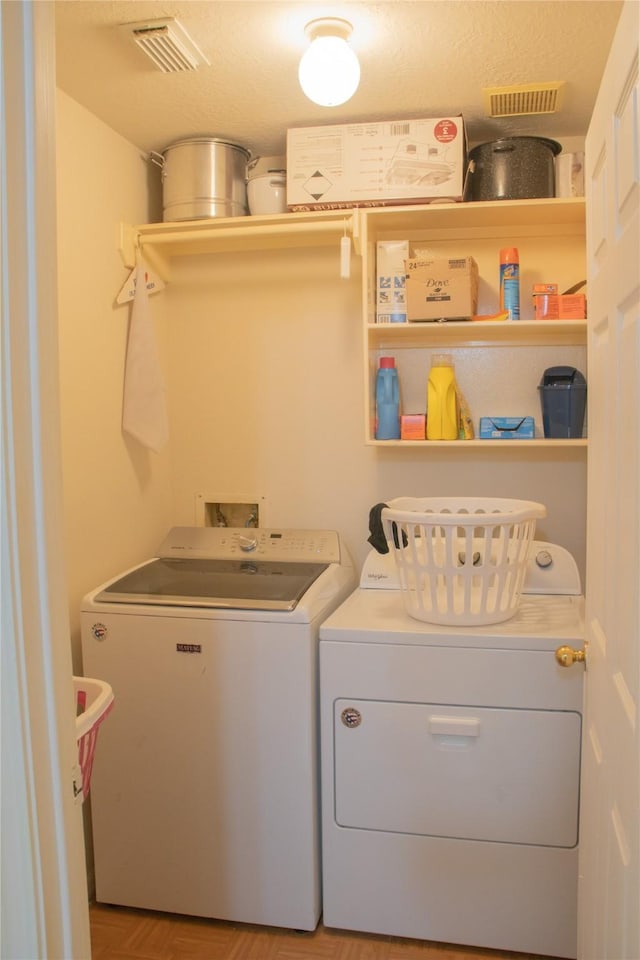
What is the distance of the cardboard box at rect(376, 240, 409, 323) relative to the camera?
242cm

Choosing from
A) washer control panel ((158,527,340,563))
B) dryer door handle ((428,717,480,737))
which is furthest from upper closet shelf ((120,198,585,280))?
dryer door handle ((428,717,480,737))

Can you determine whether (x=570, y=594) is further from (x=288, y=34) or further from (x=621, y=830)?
(x=288, y=34)

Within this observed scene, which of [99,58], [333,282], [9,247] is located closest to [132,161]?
[99,58]

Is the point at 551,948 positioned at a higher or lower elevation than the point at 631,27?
lower

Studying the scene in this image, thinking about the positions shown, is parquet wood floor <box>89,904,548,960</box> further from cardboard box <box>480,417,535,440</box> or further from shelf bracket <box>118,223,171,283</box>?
shelf bracket <box>118,223,171,283</box>

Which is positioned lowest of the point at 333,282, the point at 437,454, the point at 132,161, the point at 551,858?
the point at 551,858

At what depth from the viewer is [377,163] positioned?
2283mm

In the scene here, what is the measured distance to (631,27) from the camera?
3.11ft

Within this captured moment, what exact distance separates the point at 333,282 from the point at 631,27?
1.72 meters

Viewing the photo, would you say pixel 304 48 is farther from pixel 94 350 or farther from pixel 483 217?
Result: pixel 94 350

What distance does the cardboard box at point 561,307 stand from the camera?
2.29 metres

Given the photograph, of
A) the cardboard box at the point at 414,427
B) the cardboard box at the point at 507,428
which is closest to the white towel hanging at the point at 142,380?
the cardboard box at the point at 414,427

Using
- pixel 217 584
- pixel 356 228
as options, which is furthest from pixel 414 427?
pixel 217 584

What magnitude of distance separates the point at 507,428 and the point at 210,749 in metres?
1.35
